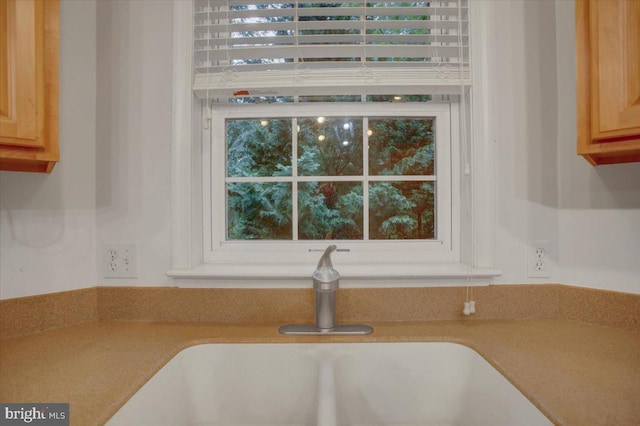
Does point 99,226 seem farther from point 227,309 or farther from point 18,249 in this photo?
point 227,309

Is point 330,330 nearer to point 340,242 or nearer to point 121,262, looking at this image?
point 340,242

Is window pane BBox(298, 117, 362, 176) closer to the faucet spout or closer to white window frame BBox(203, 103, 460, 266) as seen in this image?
white window frame BBox(203, 103, 460, 266)

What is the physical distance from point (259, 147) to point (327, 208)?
0.36 m

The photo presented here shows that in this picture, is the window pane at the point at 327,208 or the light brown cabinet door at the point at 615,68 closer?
the light brown cabinet door at the point at 615,68

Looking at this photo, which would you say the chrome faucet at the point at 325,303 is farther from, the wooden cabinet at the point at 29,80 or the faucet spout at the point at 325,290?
the wooden cabinet at the point at 29,80

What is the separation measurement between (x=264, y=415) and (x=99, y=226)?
842mm

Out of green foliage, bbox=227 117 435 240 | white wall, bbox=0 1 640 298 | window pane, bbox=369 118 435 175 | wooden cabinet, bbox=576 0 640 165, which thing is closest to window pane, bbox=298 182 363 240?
green foliage, bbox=227 117 435 240

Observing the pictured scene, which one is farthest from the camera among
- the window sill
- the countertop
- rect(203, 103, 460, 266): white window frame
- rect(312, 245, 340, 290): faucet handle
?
rect(203, 103, 460, 266): white window frame

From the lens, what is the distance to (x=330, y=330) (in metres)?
0.99

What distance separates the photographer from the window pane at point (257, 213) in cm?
125

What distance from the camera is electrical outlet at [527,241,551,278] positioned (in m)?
1.10

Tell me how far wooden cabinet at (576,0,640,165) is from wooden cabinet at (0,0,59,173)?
1368 millimetres

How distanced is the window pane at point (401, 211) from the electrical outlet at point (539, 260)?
32 centimetres

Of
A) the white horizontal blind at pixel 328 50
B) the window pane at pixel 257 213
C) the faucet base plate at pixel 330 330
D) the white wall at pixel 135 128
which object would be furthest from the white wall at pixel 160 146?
the faucet base plate at pixel 330 330
